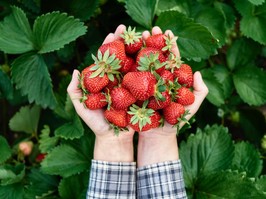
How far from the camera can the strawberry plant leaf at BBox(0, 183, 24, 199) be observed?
1.42 metres

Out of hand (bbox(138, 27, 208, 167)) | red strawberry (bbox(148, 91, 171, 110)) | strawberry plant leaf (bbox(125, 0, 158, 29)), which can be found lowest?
hand (bbox(138, 27, 208, 167))

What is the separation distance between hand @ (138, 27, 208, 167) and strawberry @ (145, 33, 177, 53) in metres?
0.04

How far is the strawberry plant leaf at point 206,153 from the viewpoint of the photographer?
1.34 meters

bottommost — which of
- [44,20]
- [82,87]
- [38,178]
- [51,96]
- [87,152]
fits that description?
[38,178]

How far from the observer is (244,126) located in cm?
168

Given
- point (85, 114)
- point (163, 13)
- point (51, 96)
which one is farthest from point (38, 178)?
point (163, 13)

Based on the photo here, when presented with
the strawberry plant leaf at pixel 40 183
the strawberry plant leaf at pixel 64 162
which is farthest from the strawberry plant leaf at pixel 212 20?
the strawberry plant leaf at pixel 40 183

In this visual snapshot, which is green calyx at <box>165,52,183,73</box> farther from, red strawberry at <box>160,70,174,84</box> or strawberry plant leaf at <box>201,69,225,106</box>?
strawberry plant leaf at <box>201,69,225,106</box>

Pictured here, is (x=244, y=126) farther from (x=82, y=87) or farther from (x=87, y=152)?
(x=82, y=87)

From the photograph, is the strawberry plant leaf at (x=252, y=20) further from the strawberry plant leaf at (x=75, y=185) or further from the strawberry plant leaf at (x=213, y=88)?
the strawberry plant leaf at (x=75, y=185)

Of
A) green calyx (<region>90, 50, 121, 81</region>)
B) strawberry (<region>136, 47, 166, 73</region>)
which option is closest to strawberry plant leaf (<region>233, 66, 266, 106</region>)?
strawberry (<region>136, 47, 166, 73</region>)

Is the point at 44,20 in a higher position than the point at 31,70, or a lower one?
higher

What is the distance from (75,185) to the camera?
1374mm

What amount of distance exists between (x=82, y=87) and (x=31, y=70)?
13.3 inches
